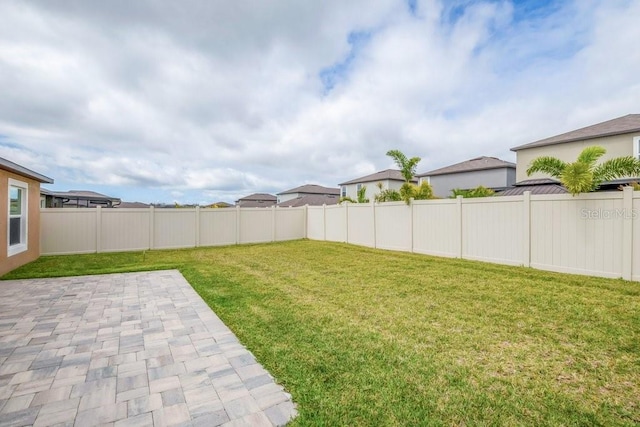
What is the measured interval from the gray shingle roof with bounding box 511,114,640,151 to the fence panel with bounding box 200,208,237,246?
17.0m

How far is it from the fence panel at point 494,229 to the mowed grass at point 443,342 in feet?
2.53

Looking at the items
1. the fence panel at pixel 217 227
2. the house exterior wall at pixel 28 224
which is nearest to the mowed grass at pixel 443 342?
the house exterior wall at pixel 28 224

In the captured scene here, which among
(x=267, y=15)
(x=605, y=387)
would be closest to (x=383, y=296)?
(x=605, y=387)

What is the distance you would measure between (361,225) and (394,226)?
6.65ft

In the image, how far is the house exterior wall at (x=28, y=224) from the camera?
729cm

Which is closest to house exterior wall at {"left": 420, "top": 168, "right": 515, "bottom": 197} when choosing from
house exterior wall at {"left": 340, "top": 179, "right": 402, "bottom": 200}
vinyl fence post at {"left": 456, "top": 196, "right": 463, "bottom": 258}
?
house exterior wall at {"left": 340, "top": 179, "right": 402, "bottom": 200}

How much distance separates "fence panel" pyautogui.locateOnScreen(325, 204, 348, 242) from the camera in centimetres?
1415

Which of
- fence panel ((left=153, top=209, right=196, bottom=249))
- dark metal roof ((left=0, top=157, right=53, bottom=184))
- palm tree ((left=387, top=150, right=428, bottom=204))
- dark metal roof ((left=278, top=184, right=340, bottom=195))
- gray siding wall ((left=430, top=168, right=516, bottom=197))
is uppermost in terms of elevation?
dark metal roof ((left=278, top=184, right=340, bottom=195))

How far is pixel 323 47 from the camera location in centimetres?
1051

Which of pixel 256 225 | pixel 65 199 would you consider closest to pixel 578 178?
pixel 256 225

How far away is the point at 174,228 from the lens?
44.6 ft

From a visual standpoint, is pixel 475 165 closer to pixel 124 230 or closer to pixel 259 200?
pixel 124 230

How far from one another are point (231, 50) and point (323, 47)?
3238 millimetres

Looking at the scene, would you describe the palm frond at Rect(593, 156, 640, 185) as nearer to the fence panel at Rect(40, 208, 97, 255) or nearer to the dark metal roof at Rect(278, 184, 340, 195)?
the fence panel at Rect(40, 208, 97, 255)
